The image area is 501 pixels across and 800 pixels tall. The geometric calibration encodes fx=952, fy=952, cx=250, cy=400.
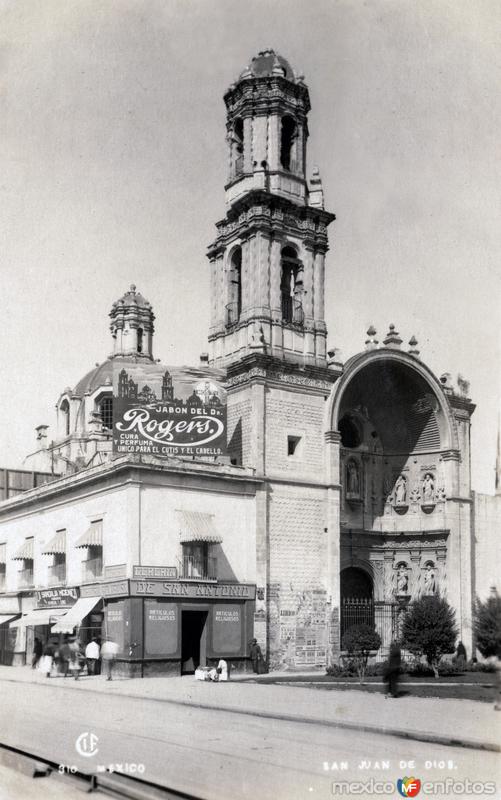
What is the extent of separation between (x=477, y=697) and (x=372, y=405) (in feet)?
76.8

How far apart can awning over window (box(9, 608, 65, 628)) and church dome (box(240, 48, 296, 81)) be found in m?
22.9

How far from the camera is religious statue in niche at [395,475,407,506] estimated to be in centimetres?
4291

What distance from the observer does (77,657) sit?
29.8m

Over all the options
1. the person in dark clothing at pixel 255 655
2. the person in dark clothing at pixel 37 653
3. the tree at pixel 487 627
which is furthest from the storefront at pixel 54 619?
the tree at pixel 487 627

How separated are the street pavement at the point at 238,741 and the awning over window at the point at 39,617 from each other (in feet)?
34.8

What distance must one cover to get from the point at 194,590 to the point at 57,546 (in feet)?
22.4

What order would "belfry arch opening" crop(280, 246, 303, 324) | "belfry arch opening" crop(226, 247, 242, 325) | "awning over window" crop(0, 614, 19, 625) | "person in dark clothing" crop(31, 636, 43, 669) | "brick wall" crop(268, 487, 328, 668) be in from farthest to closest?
"belfry arch opening" crop(226, 247, 242, 325) → "belfry arch opening" crop(280, 246, 303, 324) → "awning over window" crop(0, 614, 19, 625) → "person in dark clothing" crop(31, 636, 43, 669) → "brick wall" crop(268, 487, 328, 668)

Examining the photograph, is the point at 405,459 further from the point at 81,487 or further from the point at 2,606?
the point at 2,606

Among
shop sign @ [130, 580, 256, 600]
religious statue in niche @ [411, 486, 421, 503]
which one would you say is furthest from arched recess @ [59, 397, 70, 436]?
shop sign @ [130, 580, 256, 600]

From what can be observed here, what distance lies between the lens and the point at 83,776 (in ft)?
39.5

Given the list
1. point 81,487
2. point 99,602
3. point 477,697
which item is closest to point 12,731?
point 477,697

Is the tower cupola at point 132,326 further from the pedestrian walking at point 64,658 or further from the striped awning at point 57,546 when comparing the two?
the pedestrian walking at point 64,658

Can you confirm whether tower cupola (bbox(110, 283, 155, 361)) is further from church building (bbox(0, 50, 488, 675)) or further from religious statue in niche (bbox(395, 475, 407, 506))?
religious statue in niche (bbox(395, 475, 407, 506))

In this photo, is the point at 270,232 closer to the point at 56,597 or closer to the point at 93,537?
the point at 93,537
